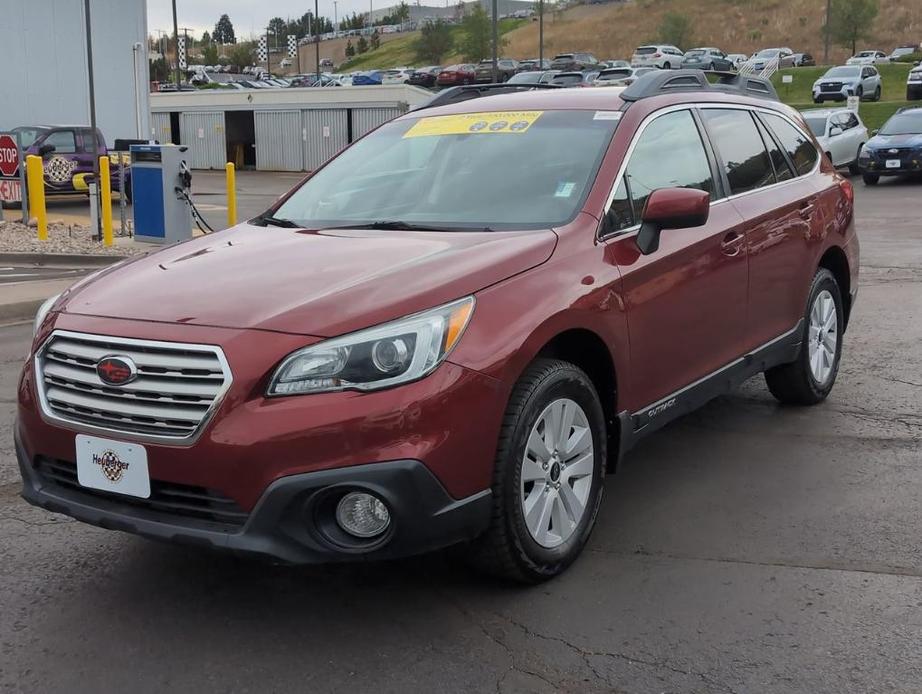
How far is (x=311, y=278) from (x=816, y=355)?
3500mm

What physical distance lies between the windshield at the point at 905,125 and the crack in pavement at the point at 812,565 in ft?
69.4

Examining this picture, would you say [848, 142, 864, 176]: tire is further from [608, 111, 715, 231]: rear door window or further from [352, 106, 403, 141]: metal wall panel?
[608, 111, 715, 231]: rear door window

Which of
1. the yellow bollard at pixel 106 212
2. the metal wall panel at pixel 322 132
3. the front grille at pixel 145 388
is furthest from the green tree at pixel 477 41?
the front grille at pixel 145 388

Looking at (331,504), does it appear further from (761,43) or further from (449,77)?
(761,43)

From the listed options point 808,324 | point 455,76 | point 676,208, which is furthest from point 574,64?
point 676,208

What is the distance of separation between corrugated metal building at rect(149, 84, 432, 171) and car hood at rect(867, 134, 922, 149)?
45.5ft

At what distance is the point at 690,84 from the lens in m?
5.15

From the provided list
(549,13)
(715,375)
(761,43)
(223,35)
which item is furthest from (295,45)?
(715,375)

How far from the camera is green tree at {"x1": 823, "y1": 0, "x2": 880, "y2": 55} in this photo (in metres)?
66.6

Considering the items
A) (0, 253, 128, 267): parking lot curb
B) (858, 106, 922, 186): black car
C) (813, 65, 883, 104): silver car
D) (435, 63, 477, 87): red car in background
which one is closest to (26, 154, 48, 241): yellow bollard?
(0, 253, 128, 267): parking lot curb

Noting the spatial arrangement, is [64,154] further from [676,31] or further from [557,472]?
[676,31]

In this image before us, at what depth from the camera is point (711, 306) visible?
460 centimetres

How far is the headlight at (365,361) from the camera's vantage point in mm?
3096

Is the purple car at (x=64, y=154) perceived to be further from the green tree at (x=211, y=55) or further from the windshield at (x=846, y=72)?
the green tree at (x=211, y=55)
